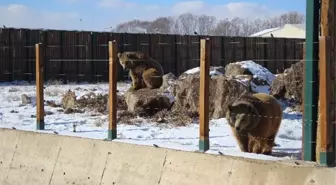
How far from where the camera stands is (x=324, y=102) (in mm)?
5469

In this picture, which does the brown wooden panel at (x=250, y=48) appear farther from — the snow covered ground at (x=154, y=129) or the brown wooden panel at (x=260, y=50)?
the snow covered ground at (x=154, y=129)

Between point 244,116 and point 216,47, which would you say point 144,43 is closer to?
point 216,47

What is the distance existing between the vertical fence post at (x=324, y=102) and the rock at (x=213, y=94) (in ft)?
22.6

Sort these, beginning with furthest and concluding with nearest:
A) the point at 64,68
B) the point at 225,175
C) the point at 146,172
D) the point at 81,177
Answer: the point at 64,68 < the point at 81,177 < the point at 146,172 < the point at 225,175

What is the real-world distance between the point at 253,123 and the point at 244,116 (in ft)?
0.63

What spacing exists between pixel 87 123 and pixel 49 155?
3.99m

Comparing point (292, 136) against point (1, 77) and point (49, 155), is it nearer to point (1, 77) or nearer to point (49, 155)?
point (49, 155)

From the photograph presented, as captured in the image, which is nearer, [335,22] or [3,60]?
[335,22]

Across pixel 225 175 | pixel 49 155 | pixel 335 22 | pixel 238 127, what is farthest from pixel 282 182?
pixel 49 155

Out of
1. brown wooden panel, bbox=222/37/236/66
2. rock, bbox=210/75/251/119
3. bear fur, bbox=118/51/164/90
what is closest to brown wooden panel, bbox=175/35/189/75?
brown wooden panel, bbox=222/37/236/66

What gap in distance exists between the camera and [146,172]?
23.3 ft

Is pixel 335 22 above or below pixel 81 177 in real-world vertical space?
above

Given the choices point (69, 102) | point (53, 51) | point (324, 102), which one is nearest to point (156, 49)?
point (53, 51)

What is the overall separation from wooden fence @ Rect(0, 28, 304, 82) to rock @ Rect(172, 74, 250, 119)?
15422mm
